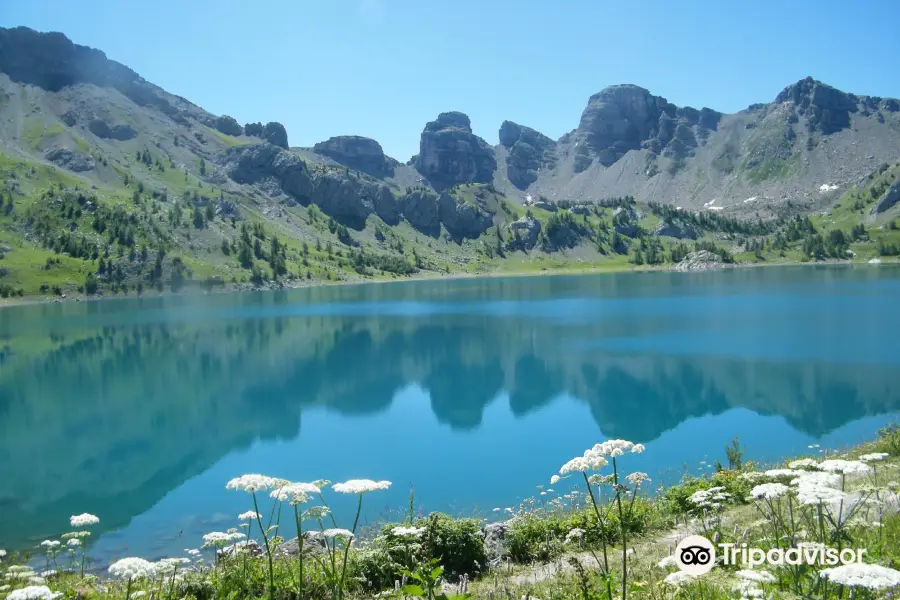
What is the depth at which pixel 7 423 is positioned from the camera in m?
39.0

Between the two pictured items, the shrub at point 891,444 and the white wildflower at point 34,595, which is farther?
the shrub at point 891,444

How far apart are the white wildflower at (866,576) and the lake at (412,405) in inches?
671

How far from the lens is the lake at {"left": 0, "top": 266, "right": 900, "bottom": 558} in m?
25.0

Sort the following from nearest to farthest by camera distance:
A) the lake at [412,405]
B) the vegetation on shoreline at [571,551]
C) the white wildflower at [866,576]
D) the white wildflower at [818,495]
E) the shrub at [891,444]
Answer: the white wildflower at [866,576] → the white wildflower at [818,495] → the vegetation on shoreline at [571,551] → the shrub at [891,444] → the lake at [412,405]

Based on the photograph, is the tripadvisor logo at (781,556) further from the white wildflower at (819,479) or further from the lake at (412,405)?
the lake at (412,405)

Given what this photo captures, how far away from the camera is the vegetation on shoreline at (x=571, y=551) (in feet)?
20.6

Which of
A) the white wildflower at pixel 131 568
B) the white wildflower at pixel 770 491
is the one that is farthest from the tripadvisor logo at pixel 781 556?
the white wildflower at pixel 131 568

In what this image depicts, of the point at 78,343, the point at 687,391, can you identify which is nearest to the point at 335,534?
the point at 687,391

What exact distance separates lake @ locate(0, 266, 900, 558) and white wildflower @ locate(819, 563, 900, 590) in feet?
55.9

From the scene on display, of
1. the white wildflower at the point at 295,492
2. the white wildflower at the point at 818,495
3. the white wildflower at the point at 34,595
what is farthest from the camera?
the white wildflower at the point at 295,492

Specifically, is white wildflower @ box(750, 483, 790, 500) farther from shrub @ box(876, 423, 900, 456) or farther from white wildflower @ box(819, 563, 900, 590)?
shrub @ box(876, 423, 900, 456)

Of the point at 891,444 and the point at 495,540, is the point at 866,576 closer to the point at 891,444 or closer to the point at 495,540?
the point at 495,540

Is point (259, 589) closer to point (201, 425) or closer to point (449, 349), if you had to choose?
point (201, 425)

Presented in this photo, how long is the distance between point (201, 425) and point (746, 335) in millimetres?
50201
